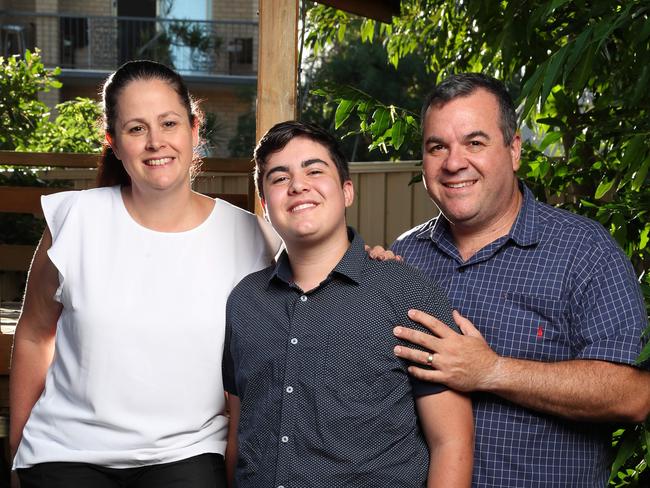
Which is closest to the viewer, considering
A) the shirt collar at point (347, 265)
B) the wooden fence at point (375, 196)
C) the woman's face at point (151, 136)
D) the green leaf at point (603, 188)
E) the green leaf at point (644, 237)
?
the shirt collar at point (347, 265)

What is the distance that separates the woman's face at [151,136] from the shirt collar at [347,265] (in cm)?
39

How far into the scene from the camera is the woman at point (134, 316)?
7.80 feet

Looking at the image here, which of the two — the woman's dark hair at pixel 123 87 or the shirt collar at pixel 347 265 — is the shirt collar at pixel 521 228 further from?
the woman's dark hair at pixel 123 87

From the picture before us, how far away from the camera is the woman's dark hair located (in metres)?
2.52

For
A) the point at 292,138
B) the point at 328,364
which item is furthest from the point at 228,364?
the point at 292,138

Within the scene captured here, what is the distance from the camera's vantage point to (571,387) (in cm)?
222

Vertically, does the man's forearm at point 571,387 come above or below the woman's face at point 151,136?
below

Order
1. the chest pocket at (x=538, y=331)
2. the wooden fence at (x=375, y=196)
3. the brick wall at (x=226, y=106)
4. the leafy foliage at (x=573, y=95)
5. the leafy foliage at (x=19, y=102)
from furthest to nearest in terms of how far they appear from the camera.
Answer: the brick wall at (x=226, y=106) < the leafy foliage at (x=19, y=102) < the wooden fence at (x=375, y=196) < the leafy foliage at (x=573, y=95) < the chest pocket at (x=538, y=331)

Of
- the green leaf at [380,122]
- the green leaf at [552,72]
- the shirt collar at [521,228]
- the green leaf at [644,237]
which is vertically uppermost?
the green leaf at [552,72]

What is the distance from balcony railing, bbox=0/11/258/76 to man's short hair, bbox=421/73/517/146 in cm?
1400

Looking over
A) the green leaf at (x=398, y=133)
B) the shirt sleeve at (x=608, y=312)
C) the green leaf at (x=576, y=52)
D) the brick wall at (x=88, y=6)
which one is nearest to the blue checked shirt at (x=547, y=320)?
the shirt sleeve at (x=608, y=312)

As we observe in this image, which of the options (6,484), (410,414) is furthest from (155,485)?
(6,484)

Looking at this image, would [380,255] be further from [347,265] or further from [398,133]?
[398,133]

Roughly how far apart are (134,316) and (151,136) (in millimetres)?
472
